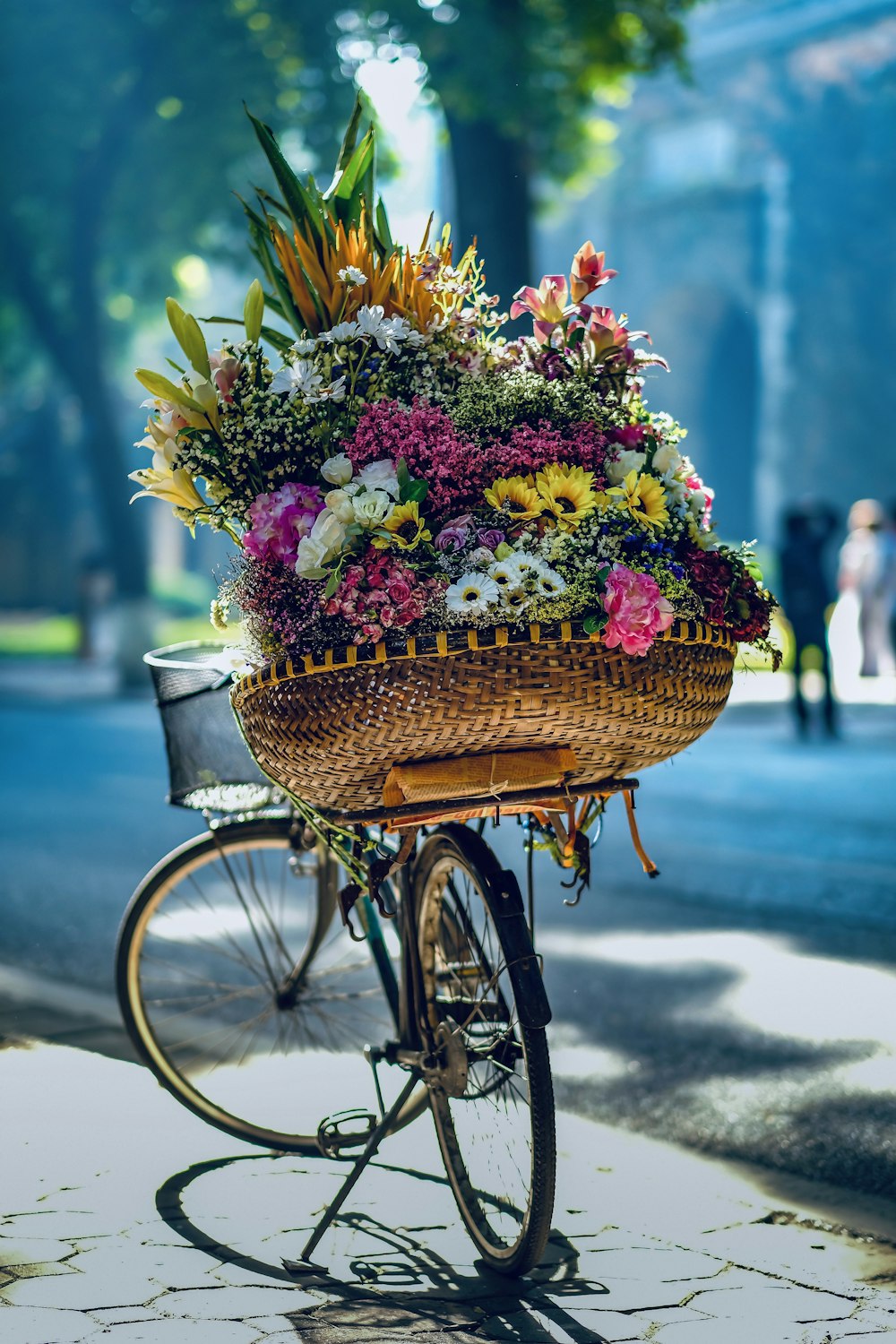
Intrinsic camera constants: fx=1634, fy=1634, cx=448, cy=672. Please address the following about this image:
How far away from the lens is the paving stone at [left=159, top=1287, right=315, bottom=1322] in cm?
310

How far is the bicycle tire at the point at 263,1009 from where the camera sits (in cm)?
406

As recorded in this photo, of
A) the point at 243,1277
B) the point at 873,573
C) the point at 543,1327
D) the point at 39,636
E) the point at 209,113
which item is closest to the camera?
the point at 543,1327

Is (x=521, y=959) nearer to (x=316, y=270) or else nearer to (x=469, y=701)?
(x=469, y=701)

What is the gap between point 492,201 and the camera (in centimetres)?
1400

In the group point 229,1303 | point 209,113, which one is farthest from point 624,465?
point 209,113

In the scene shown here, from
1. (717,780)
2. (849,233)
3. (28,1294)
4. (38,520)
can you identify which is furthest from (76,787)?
(38,520)

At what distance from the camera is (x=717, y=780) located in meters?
11.4

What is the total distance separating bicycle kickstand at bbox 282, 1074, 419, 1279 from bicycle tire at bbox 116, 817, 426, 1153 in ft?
0.68

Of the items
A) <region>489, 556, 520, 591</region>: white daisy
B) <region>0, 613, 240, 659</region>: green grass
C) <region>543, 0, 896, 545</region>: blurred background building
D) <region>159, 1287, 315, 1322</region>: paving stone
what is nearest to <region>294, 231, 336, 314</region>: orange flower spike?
<region>489, 556, 520, 591</region>: white daisy

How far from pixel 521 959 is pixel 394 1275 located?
28.9 inches

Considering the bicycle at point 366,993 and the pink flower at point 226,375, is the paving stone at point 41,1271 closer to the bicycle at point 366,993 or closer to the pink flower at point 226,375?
the bicycle at point 366,993

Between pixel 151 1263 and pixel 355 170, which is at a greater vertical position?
pixel 355 170

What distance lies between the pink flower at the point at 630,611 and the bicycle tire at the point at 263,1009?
135 centimetres

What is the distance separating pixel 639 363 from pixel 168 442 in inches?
38.8
